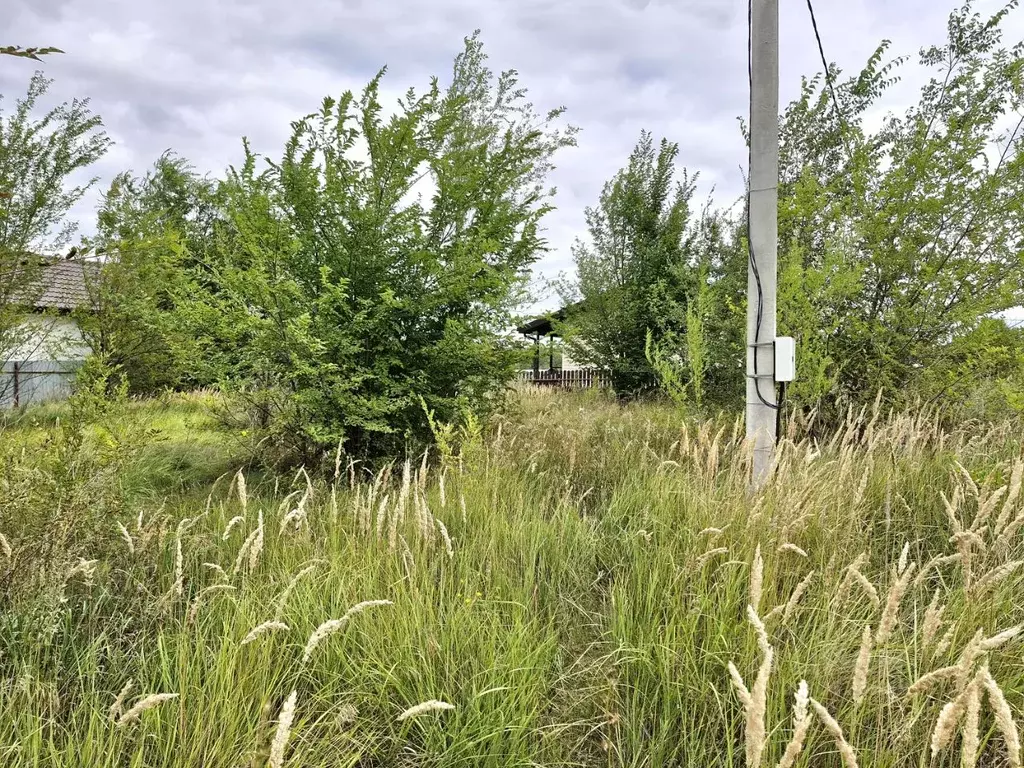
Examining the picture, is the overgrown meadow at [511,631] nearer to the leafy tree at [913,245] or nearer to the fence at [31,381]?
the leafy tree at [913,245]

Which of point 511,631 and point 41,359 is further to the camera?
point 41,359

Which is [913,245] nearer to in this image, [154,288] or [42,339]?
[154,288]

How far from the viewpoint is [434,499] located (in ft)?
11.4

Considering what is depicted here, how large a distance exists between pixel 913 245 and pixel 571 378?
12641 mm

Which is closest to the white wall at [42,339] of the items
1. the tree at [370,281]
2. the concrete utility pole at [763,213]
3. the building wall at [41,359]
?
the building wall at [41,359]

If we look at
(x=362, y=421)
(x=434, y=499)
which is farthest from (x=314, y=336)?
(x=434, y=499)

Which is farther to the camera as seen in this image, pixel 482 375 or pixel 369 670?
pixel 482 375

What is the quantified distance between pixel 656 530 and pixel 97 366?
2.95 meters

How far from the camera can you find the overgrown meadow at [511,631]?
1.55 m

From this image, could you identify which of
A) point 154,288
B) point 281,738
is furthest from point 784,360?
point 154,288

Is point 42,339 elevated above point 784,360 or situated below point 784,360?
above

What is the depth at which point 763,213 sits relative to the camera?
3.49 meters

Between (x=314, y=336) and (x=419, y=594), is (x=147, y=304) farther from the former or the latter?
(x=419, y=594)

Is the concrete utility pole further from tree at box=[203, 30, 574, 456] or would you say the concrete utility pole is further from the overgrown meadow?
tree at box=[203, 30, 574, 456]
